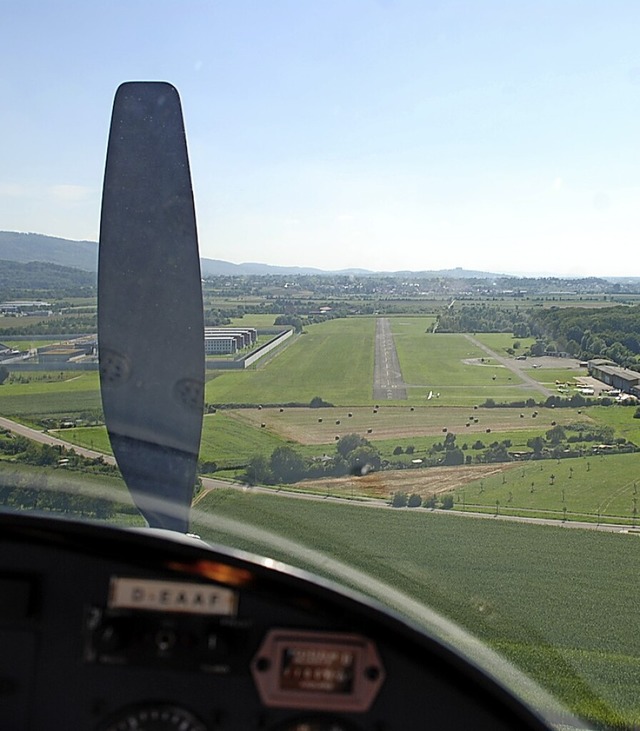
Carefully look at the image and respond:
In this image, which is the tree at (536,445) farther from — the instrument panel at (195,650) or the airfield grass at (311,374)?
the instrument panel at (195,650)

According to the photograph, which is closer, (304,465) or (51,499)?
(51,499)

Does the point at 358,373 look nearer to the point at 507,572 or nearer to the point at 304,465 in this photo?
the point at 304,465

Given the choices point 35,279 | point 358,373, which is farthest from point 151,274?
point 35,279

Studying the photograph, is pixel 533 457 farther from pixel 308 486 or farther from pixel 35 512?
pixel 35 512

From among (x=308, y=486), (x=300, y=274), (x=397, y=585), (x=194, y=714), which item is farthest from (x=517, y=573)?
(x=300, y=274)

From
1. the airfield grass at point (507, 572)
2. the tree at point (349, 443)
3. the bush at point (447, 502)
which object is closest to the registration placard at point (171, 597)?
the airfield grass at point (507, 572)

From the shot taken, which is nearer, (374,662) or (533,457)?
(374,662)
